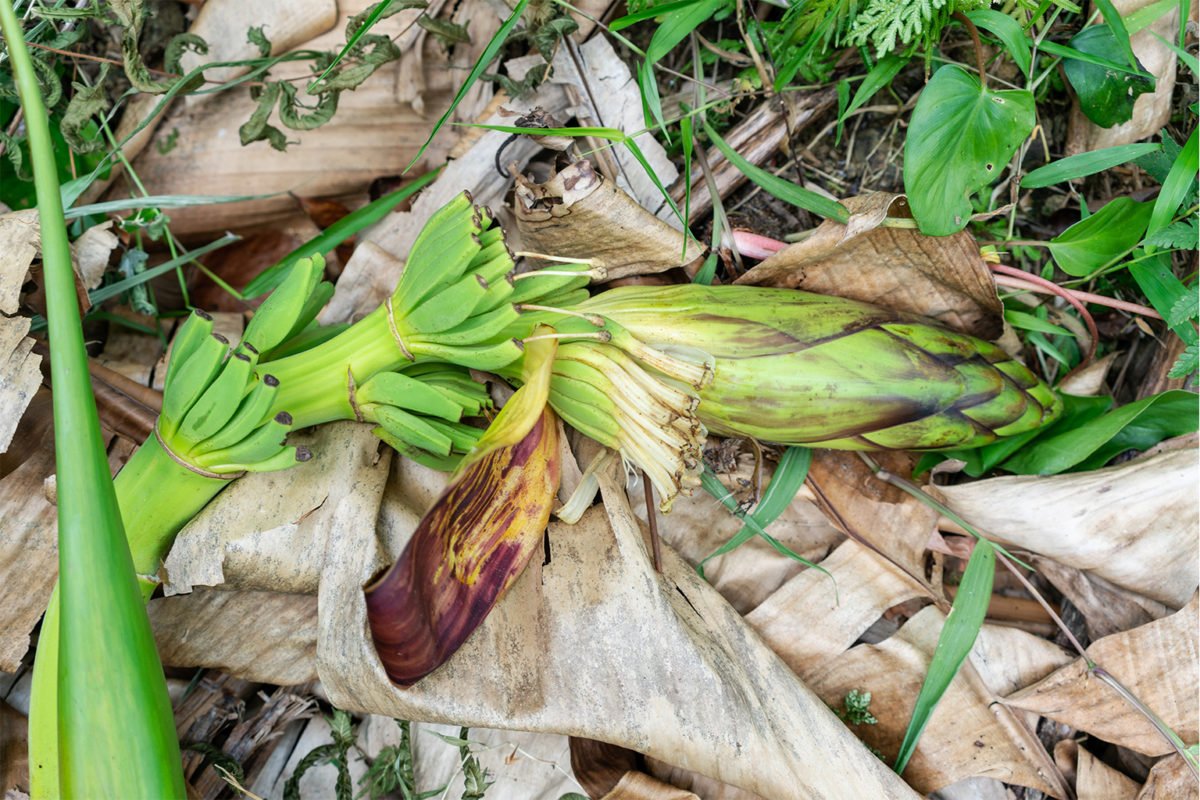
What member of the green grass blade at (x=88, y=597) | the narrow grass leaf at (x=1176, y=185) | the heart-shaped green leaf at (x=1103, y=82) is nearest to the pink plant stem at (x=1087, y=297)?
the narrow grass leaf at (x=1176, y=185)

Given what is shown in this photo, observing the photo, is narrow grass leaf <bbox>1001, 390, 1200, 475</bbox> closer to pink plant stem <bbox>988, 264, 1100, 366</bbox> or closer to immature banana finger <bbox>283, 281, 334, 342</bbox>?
pink plant stem <bbox>988, 264, 1100, 366</bbox>

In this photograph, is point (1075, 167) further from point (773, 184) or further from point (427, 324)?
point (427, 324)

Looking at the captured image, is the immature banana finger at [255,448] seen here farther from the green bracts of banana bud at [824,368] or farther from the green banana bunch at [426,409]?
the green bracts of banana bud at [824,368]

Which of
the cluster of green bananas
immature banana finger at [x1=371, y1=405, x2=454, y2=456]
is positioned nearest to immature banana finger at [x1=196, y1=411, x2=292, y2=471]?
the cluster of green bananas

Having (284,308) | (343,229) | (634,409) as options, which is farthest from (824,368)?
(343,229)

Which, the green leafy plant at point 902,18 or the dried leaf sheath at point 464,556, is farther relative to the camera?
the green leafy plant at point 902,18
